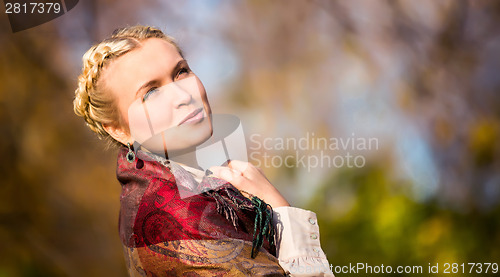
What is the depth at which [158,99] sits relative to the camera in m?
0.83

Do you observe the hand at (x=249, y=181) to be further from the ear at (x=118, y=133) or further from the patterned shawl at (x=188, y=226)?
the ear at (x=118, y=133)

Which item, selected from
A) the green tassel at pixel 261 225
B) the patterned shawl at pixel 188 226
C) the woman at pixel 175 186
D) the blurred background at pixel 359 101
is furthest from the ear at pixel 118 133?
the blurred background at pixel 359 101

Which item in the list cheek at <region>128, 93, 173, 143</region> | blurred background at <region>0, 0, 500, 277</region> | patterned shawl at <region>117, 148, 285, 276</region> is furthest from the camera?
blurred background at <region>0, 0, 500, 277</region>

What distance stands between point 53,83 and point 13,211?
0.46 metres

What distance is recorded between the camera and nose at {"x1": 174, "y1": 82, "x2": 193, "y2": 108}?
83cm

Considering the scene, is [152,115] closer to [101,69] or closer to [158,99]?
[158,99]

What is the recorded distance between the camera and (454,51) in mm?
2119

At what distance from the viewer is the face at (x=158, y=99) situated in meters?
0.84

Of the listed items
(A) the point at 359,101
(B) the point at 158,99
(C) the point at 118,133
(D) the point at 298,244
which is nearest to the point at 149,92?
(B) the point at 158,99

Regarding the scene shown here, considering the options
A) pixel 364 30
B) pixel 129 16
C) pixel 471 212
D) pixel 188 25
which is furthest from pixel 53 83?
pixel 471 212

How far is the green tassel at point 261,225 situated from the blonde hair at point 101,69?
313 mm

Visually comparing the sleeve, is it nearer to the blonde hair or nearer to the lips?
the lips

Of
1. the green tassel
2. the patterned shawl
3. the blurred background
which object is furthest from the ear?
the blurred background

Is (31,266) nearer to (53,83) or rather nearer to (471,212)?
(53,83)
